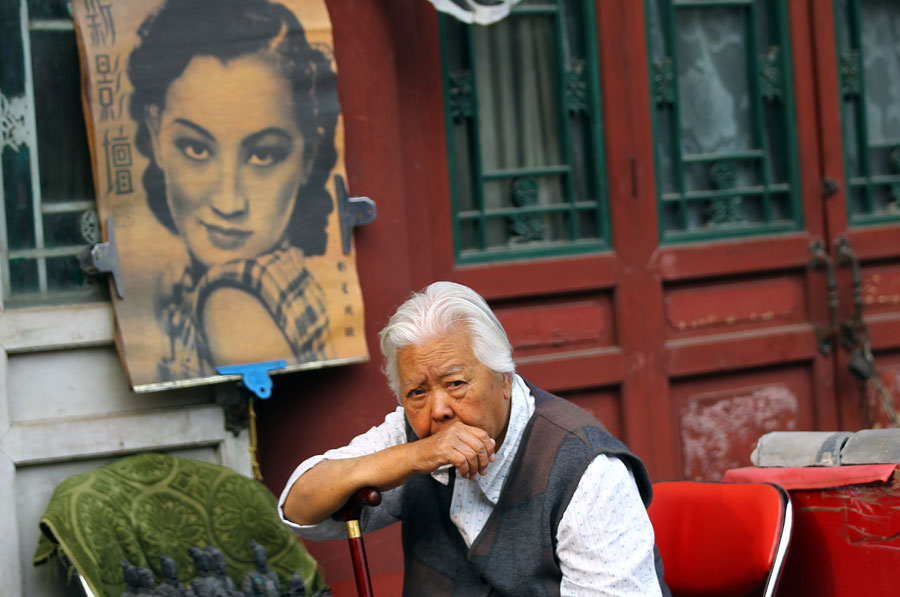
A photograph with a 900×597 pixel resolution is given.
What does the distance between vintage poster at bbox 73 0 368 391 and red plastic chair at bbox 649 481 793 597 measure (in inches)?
55.9

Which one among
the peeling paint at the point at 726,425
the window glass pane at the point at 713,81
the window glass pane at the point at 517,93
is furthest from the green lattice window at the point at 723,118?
the peeling paint at the point at 726,425

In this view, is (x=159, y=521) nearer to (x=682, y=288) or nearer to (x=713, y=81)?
(x=682, y=288)

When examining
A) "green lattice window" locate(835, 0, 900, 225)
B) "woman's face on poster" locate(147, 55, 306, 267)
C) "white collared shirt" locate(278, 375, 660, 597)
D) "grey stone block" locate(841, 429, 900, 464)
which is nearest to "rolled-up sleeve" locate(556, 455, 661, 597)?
"white collared shirt" locate(278, 375, 660, 597)

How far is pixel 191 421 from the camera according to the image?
3.50m

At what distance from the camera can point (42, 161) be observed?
137 inches

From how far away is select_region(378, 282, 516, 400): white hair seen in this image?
222cm

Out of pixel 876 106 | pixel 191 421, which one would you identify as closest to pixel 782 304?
pixel 876 106

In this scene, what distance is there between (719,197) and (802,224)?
0.42 meters

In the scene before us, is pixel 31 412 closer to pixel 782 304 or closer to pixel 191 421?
pixel 191 421

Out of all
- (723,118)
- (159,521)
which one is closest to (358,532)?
(159,521)

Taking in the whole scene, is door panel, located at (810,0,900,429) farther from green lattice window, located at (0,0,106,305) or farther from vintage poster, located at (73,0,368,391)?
green lattice window, located at (0,0,106,305)

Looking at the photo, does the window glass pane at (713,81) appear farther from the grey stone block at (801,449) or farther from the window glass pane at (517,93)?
the grey stone block at (801,449)

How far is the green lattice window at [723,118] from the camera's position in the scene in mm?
4508

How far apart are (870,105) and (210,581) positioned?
12.0ft
